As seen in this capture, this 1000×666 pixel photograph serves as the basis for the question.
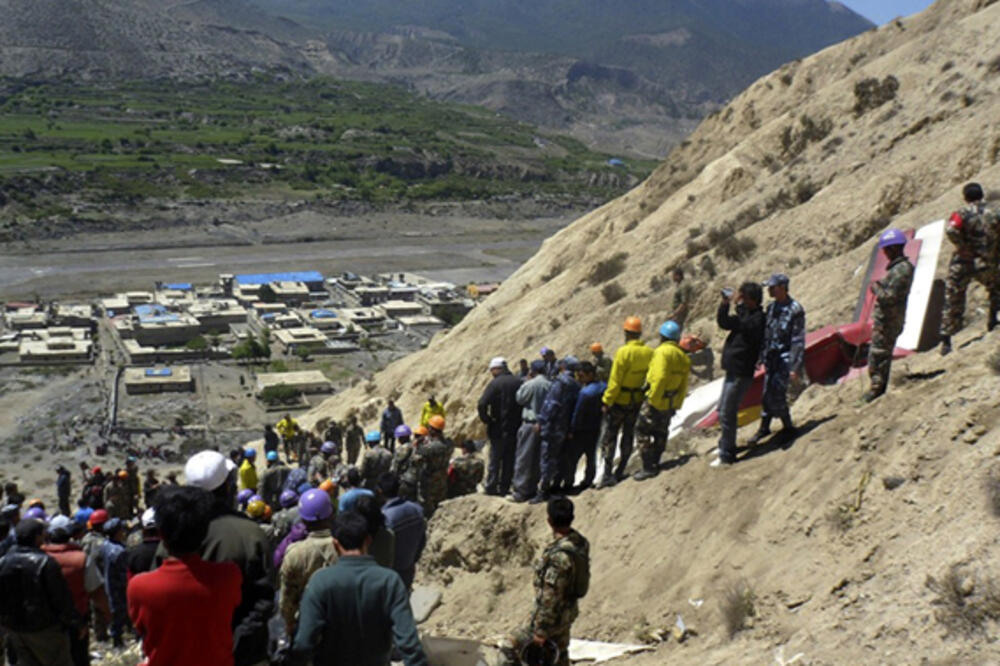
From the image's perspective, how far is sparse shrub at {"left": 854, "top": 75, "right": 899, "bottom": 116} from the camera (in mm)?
23250

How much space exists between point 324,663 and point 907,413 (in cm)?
579

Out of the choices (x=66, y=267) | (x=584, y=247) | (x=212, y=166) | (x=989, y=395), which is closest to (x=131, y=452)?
(x=584, y=247)

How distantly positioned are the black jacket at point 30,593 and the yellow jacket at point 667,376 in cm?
571

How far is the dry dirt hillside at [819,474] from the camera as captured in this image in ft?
22.7

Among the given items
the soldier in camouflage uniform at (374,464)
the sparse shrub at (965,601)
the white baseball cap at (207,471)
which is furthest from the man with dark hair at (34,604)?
the sparse shrub at (965,601)

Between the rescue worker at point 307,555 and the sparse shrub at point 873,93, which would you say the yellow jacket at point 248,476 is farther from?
the sparse shrub at point 873,93

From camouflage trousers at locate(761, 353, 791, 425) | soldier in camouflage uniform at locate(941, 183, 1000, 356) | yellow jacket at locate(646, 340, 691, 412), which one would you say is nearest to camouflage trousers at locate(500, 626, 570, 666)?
yellow jacket at locate(646, 340, 691, 412)

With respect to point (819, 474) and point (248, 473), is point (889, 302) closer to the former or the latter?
point (819, 474)

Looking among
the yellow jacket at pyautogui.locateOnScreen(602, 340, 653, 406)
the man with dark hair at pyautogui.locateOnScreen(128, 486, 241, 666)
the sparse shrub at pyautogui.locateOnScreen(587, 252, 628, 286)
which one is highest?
→ the sparse shrub at pyautogui.locateOnScreen(587, 252, 628, 286)

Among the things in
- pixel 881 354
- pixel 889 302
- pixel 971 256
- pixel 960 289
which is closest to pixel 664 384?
pixel 881 354

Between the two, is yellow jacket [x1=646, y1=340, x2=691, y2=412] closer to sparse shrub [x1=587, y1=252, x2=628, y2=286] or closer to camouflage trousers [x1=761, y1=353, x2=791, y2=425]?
camouflage trousers [x1=761, y1=353, x2=791, y2=425]

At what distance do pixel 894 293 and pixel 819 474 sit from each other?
75.9 inches

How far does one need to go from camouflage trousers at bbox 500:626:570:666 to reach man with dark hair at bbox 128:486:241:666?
2037mm

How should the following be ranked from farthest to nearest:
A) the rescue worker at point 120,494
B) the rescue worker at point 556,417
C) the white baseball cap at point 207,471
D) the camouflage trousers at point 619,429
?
1. the rescue worker at point 120,494
2. the rescue worker at point 556,417
3. the camouflage trousers at point 619,429
4. the white baseball cap at point 207,471
